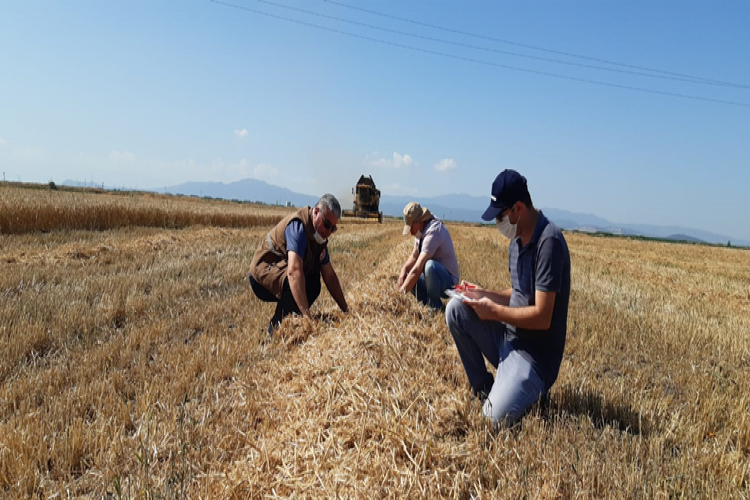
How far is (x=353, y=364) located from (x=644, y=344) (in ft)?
13.1

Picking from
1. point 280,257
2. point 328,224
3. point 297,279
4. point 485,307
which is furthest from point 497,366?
point 280,257

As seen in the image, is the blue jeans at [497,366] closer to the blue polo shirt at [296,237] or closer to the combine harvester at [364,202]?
the blue polo shirt at [296,237]

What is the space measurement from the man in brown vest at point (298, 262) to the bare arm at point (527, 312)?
2.16 metres

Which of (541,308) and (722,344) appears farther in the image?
(722,344)

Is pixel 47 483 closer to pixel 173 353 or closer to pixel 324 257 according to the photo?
pixel 173 353

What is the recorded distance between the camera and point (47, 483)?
8.00 ft

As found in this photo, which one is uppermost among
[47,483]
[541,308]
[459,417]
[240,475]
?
[541,308]

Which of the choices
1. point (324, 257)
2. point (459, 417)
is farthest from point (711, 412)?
point (324, 257)

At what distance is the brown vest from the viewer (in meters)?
4.91

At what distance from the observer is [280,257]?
5246mm

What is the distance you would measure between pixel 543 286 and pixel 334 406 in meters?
1.67

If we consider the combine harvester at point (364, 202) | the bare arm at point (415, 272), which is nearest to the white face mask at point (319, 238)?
the bare arm at point (415, 272)

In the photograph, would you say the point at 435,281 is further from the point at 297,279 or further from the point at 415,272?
the point at 297,279

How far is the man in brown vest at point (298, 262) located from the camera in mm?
4570
